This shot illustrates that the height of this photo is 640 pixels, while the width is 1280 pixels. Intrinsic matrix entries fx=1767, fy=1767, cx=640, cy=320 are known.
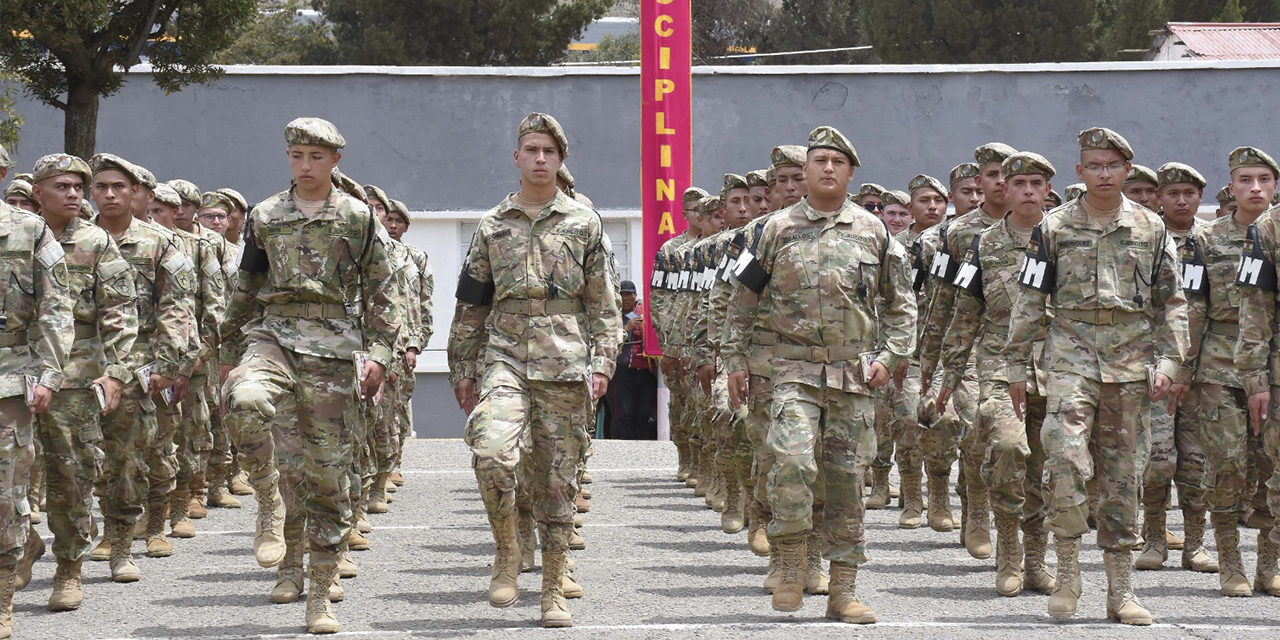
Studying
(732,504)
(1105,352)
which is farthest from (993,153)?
(732,504)

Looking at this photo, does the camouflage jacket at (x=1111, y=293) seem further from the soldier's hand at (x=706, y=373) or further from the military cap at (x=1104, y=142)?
the soldier's hand at (x=706, y=373)

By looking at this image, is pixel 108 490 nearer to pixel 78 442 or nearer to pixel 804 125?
pixel 78 442

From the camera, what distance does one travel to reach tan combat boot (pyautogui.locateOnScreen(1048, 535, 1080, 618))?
931 cm

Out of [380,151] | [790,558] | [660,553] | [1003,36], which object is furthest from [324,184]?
[1003,36]

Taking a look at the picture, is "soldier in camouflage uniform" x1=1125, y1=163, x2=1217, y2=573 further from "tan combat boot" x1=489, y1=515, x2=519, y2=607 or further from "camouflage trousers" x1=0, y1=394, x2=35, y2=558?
"camouflage trousers" x1=0, y1=394, x2=35, y2=558

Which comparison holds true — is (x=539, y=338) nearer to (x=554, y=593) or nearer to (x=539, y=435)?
(x=539, y=435)

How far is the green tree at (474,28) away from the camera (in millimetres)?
44250

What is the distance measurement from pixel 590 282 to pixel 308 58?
139 feet

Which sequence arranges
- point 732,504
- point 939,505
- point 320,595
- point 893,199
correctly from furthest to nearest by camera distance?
point 893,199
point 732,504
point 939,505
point 320,595

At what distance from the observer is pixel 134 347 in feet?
38.6

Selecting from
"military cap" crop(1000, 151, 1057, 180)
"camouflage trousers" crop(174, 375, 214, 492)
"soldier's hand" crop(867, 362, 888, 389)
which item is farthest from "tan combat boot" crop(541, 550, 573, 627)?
"camouflage trousers" crop(174, 375, 214, 492)

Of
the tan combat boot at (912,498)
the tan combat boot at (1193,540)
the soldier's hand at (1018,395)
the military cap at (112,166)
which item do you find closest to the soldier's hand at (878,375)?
the soldier's hand at (1018,395)

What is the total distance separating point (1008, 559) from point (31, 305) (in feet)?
18.6

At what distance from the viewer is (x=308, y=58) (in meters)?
50.5
